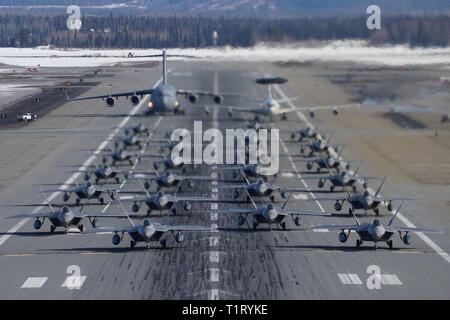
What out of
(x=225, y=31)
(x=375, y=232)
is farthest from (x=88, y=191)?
(x=225, y=31)

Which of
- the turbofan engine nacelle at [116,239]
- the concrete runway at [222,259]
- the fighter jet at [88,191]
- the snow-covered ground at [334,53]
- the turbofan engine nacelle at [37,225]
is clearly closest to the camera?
the concrete runway at [222,259]

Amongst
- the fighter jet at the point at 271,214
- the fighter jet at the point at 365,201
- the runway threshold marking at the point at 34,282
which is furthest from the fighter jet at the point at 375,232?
the runway threshold marking at the point at 34,282

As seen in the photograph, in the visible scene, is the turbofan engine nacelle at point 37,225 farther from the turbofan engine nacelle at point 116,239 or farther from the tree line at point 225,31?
the tree line at point 225,31

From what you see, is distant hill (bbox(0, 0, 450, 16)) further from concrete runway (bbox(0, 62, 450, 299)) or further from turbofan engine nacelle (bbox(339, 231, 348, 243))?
turbofan engine nacelle (bbox(339, 231, 348, 243))

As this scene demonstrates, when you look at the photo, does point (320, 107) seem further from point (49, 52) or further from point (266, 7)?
point (49, 52)

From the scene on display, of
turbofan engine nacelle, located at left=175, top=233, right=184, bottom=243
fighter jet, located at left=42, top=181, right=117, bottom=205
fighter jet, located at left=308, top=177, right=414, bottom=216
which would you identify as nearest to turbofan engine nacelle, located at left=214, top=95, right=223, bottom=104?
fighter jet, located at left=42, top=181, right=117, bottom=205
